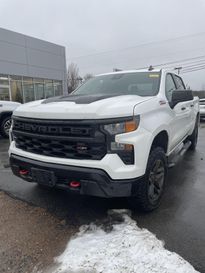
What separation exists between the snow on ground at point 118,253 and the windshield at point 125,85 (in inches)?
76.9

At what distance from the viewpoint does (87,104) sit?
9.49 feet

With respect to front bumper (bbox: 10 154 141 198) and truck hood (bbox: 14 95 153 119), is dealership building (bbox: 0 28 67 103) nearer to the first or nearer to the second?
truck hood (bbox: 14 95 153 119)

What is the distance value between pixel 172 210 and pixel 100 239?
1.14 m

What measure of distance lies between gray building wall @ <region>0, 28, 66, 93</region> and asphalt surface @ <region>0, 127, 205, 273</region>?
14907 millimetres

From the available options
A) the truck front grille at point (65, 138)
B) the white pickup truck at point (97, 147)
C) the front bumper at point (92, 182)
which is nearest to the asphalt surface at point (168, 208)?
the white pickup truck at point (97, 147)

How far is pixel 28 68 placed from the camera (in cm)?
1953

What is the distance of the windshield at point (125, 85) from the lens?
392cm

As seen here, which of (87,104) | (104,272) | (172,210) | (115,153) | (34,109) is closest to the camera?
(104,272)

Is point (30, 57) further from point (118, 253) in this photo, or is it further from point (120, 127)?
point (118, 253)

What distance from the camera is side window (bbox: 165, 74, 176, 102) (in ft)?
13.2

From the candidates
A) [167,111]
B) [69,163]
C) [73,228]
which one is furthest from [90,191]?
[167,111]

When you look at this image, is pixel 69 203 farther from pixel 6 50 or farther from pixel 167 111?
pixel 6 50

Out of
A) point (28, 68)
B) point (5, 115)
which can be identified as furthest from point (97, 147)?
point (28, 68)

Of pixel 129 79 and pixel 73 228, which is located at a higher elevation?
pixel 129 79
